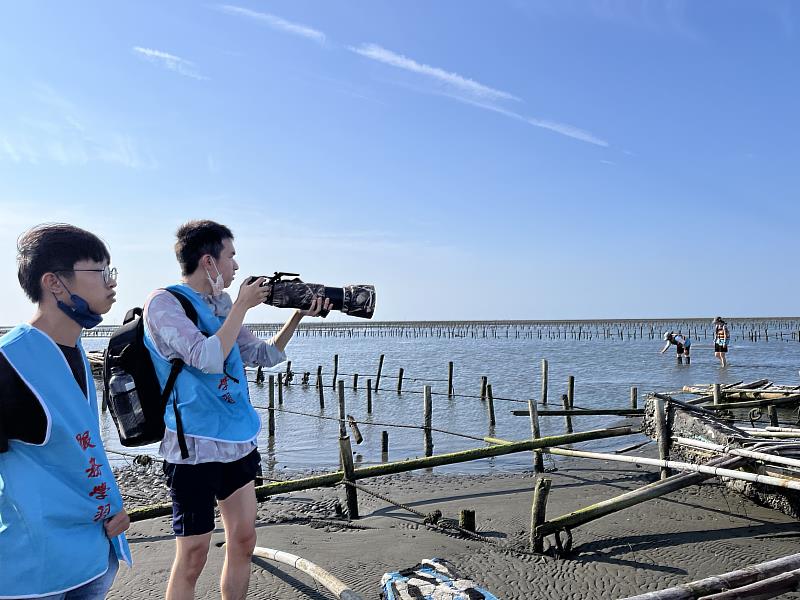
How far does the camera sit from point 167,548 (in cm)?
517

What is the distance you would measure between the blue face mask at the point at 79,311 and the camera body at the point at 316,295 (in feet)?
2.85

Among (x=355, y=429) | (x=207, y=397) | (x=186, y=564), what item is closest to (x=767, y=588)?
(x=186, y=564)

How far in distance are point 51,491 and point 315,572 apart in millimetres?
2493

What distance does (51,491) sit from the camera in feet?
5.44

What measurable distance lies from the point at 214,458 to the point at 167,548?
11.1 feet

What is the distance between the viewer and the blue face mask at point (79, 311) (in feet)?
6.05

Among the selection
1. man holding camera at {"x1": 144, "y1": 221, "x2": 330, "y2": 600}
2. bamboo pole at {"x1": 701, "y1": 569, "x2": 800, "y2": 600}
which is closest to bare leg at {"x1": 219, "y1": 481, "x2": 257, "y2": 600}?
man holding camera at {"x1": 144, "y1": 221, "x2": 330, "y2": 600}

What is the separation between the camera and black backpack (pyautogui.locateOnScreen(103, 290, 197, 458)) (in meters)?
2.41

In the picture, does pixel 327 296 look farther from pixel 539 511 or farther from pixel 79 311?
pixel 539 511

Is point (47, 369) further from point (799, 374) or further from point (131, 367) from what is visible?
point (799, 374)

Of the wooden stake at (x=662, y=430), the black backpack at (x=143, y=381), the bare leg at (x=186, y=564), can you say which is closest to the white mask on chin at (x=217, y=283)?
the black backpack at (x=143, y=381)

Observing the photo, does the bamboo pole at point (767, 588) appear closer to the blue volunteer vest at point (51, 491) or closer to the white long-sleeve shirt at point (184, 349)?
the white long-sleeve shirt at point (184, 349)

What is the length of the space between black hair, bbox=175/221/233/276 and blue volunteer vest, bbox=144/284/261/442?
13cm

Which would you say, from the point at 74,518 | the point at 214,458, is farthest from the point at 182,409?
the point at 74,518
